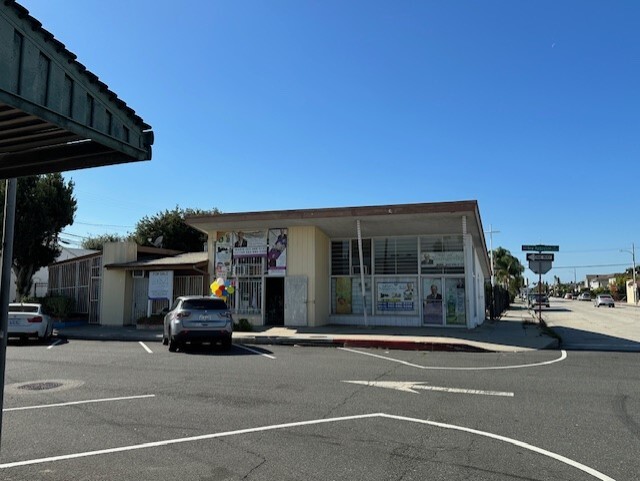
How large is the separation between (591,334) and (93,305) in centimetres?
2236

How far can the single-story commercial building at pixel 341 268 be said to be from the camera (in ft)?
68.8

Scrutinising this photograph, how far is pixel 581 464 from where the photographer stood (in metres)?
4.98

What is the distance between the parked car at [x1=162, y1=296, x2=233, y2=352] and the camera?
14227mm

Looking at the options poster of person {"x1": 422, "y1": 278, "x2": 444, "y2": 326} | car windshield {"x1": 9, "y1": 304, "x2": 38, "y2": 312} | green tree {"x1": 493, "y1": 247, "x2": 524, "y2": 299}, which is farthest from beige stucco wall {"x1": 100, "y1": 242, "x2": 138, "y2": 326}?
green tree {"x1": 493, "y1": 247, "x2": 524, "y2": 299}

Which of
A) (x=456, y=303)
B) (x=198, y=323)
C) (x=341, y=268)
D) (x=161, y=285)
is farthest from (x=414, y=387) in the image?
(x=161, y=285)

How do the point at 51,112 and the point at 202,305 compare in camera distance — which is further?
the point at 202,305

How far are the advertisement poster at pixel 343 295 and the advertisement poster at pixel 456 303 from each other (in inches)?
168

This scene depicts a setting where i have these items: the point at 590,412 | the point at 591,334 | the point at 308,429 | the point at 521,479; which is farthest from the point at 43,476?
the point at 591,334

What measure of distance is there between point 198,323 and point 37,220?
1842cm

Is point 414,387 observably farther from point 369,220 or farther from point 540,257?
point 540,257

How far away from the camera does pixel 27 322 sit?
1694cm

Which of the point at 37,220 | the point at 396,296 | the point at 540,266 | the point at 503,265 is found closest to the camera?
the point at 396,296

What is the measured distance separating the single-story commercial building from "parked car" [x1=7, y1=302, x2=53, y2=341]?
675 centimetres

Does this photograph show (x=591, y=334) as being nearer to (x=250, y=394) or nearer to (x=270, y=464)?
(x=250, y=394)
